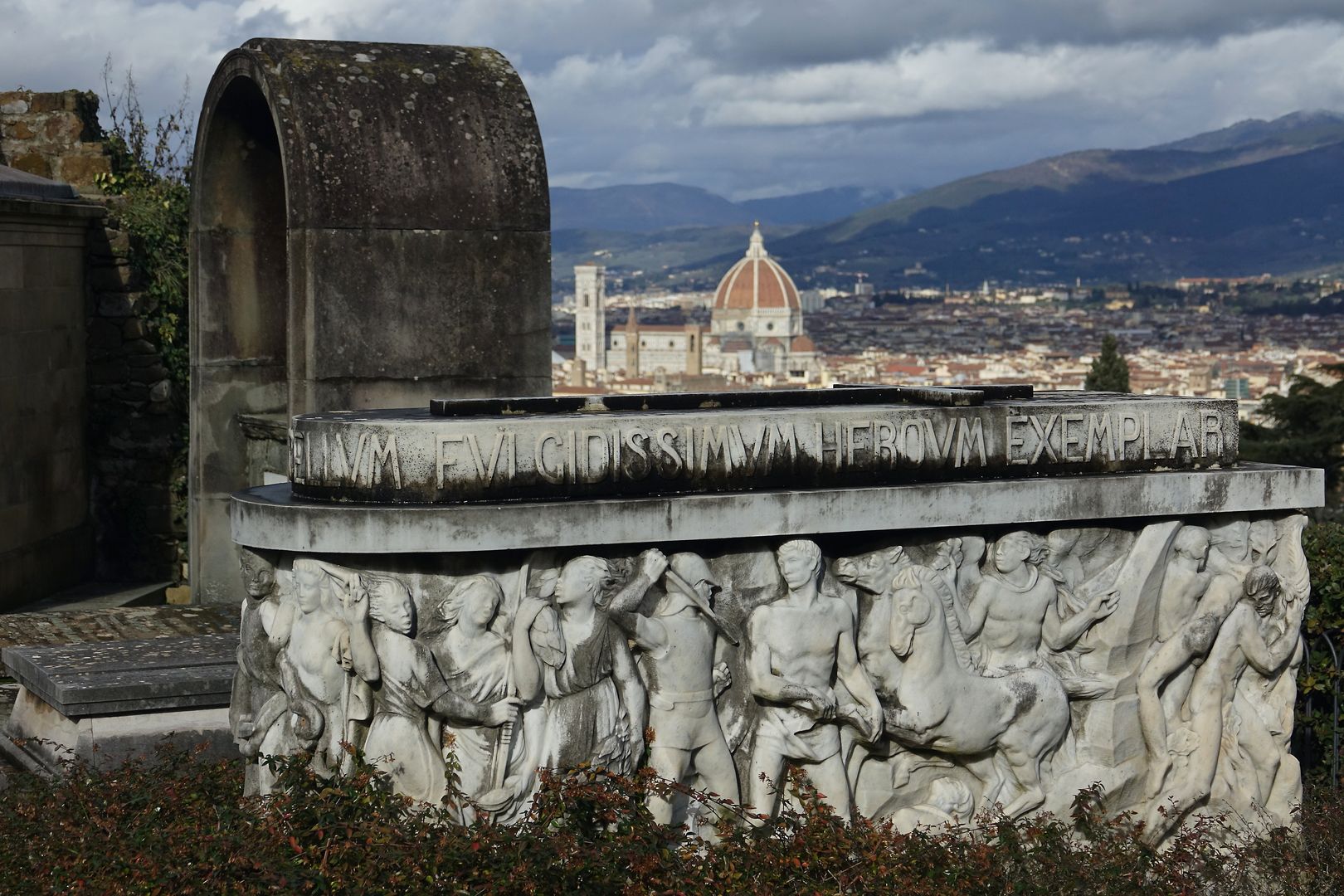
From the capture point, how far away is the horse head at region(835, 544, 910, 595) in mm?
6496

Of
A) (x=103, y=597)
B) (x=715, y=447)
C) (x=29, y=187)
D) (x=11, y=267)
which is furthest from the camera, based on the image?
(x=103, y=597)

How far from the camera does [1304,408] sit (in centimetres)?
4138

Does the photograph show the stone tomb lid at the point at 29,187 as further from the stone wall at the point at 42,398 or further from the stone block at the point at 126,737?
the stone block at the point at 126,737

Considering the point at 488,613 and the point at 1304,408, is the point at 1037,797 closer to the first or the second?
the point at 488,613

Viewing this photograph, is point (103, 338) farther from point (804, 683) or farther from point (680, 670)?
point (804, 683)

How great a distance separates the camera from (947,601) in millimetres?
6582

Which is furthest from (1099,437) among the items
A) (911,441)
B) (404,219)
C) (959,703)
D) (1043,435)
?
(404,219)

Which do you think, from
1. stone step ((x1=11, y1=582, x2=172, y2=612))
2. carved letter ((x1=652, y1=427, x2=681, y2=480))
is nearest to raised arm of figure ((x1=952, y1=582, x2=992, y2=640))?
carved letter ((x1=652, y1=427, x2=681, y2=480))

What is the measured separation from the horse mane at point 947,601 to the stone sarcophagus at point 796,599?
12mm

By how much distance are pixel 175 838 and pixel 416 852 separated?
85cm

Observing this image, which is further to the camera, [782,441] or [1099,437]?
[1099,437]

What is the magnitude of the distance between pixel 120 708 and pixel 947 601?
3.34 meters

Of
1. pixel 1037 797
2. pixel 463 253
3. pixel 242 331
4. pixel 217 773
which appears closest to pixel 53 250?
pixel 242 331

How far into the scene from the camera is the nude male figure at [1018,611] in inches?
262
